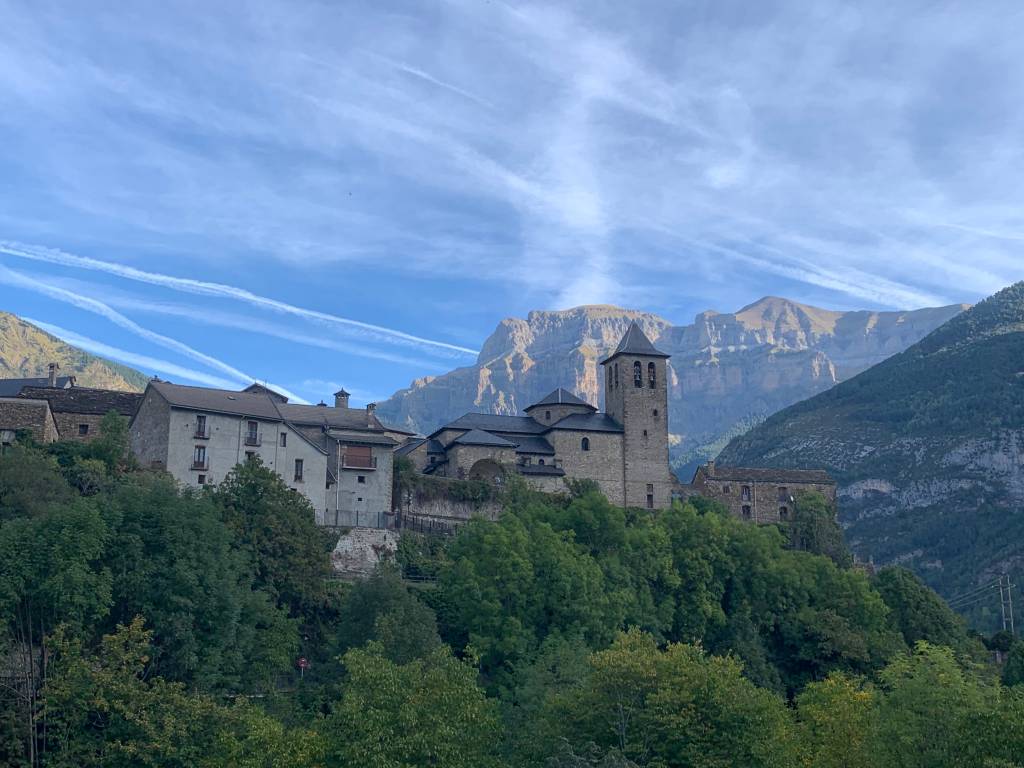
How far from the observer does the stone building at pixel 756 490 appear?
89000mm

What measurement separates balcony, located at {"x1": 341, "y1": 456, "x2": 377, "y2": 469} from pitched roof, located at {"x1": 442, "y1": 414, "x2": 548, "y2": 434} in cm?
1518

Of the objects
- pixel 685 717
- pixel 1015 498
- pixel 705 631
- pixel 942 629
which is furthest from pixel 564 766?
pixel 1015 498

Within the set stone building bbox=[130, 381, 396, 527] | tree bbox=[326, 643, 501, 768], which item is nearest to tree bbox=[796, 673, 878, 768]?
tree bbox=[326, 643, 501, 768]

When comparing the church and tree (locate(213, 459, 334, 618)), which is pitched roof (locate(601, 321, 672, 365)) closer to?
the church

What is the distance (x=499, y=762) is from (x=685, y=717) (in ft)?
23.3

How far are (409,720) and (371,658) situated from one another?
3.23m

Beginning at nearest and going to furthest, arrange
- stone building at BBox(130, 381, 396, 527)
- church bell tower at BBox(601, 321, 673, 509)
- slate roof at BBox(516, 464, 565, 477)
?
stone building at BBox(130, 381, 396, 527)
slate roof at BBox(516, 464, 565, 477)
church bell tower at BBox(601, 321, 673, 509)

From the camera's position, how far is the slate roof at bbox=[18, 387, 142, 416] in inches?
2662

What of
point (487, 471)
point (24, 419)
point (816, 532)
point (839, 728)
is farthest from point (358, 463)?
Answer: point (816, 532)

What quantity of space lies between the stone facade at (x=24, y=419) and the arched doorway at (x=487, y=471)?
27037 mm

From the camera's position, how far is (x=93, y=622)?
43031 millimetres

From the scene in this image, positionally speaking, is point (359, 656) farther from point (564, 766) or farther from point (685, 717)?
point (685, 717)

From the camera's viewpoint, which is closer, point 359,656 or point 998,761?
point 998,761

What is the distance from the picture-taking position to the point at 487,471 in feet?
257
